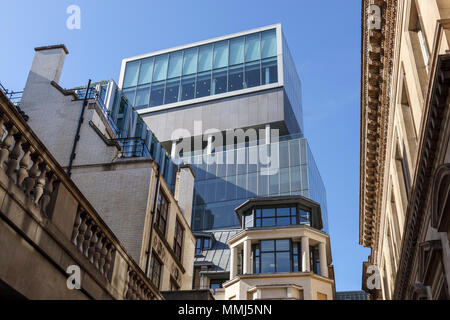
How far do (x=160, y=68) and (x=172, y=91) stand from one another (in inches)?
264

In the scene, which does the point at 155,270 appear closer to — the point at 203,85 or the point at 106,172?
the point at 106,172

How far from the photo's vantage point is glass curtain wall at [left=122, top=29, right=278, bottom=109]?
284ft

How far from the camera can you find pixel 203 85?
292ft

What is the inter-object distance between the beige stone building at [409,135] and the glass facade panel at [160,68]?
6955 centimetres

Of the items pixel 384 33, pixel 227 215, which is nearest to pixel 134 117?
pixel 227 215

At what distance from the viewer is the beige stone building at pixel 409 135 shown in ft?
40.3

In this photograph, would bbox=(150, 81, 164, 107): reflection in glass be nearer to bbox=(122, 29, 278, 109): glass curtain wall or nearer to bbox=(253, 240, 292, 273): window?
bbox=(122, 29, 278, 109): glass curtain wall

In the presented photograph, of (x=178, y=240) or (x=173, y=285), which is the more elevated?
(x=178, y=240)

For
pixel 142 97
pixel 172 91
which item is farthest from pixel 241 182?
pixel 142 97

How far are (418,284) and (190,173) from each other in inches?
692

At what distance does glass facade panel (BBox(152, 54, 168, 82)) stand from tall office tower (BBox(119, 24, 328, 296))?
19cm

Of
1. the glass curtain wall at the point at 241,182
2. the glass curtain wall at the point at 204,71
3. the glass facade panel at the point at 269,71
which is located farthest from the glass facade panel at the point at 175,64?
the glass curtain wall at the point at 241,182

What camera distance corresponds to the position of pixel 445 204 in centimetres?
1230
